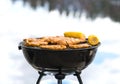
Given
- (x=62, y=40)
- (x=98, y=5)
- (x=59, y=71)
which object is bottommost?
(x=98, y=5)

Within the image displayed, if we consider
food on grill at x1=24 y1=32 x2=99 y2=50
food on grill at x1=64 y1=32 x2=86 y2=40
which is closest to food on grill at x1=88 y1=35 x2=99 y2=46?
food on grill at x1=24 y1=32 x2=99 y2=50

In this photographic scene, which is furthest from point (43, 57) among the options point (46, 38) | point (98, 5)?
point (98, 5)

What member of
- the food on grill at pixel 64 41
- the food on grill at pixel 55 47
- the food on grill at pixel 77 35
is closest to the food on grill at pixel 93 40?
the food on grill at pixel 64 41

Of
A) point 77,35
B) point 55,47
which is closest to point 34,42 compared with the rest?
point 55,47

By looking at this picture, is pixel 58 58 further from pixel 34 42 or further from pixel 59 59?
pixel 34 42

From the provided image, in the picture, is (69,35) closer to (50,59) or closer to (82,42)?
(82,42)

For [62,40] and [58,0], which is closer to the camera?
[62,40]

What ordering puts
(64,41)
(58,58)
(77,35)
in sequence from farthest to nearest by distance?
(77,35) < (64,41) < (58,58)

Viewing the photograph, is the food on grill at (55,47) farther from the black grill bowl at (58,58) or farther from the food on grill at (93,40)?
the food on grill at (93,40)

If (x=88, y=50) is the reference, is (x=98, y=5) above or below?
below
